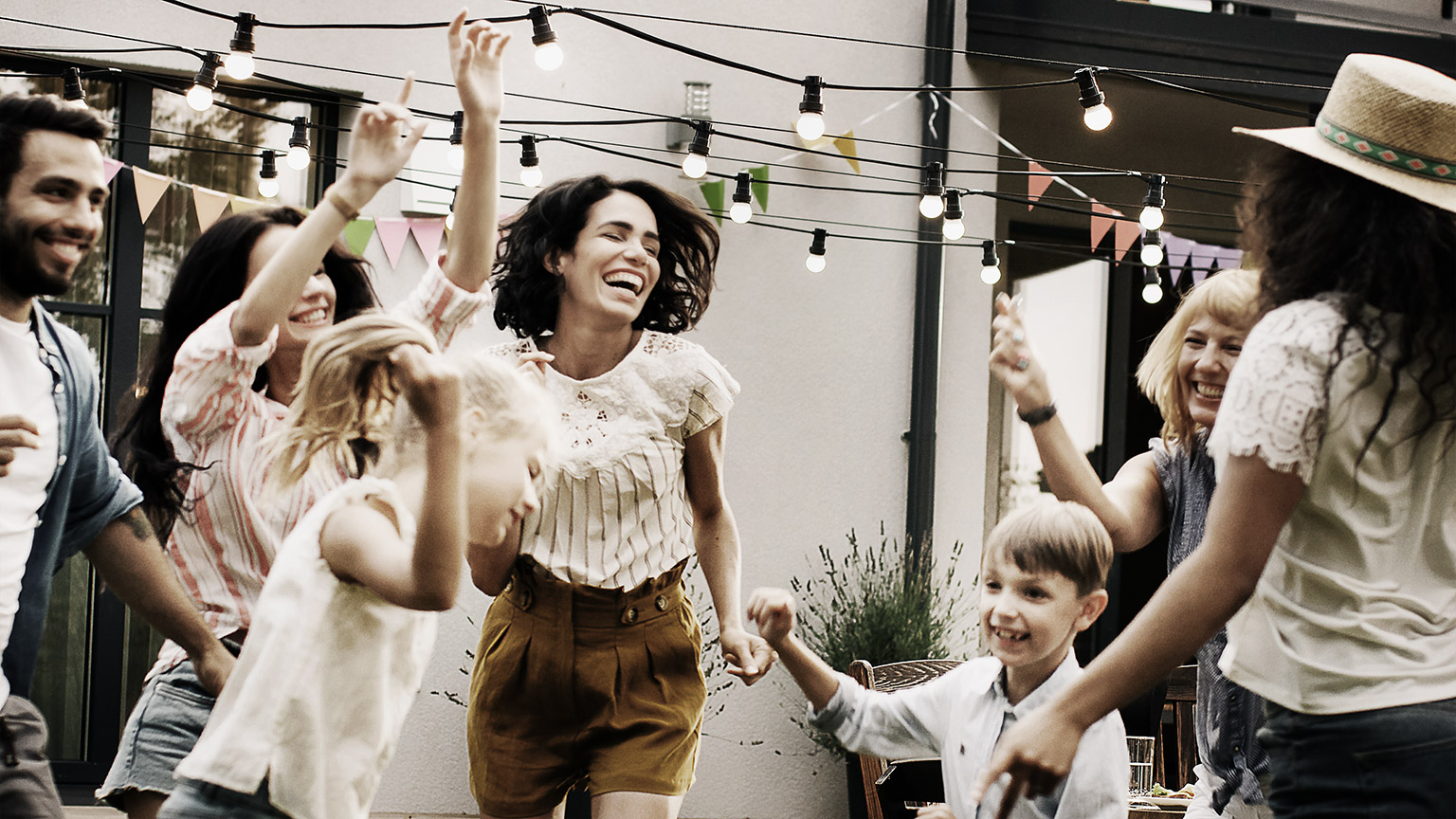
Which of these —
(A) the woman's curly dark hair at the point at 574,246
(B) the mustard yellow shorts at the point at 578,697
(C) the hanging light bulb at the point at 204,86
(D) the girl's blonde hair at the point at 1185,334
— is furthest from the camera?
(C) the hanging light bulb at the point at 204,86

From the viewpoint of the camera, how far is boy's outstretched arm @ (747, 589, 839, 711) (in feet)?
7.33

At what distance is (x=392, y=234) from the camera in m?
5.59

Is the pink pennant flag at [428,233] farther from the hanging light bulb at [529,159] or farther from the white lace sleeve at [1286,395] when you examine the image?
the white lace sleeve at [1286,395]

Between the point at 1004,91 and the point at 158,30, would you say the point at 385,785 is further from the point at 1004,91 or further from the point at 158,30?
the point at 1004,91

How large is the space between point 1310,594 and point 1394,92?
2.01 ft

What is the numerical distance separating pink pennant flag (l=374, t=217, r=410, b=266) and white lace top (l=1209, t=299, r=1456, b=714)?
4427mm

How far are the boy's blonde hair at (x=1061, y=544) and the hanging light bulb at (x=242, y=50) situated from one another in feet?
7.38

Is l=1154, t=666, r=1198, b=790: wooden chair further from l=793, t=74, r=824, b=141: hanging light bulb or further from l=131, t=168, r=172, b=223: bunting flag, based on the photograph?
l=131, t=168, r=172, b=223: bunting flag

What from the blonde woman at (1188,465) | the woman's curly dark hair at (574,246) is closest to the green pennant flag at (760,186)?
the woman's curly dark hair at (574,246)

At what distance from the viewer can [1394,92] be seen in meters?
1.69

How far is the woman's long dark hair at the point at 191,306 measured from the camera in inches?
97.5

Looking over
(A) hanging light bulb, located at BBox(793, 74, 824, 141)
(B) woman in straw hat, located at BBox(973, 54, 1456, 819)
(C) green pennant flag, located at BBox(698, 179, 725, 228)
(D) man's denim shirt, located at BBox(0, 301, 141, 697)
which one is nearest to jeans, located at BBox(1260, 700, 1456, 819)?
(B) woman in straw hat, located at BBox(973, 54, 1456, 819)

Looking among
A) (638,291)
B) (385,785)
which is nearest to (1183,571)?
(638,291)

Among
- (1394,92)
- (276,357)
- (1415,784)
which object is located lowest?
(1415,784)
